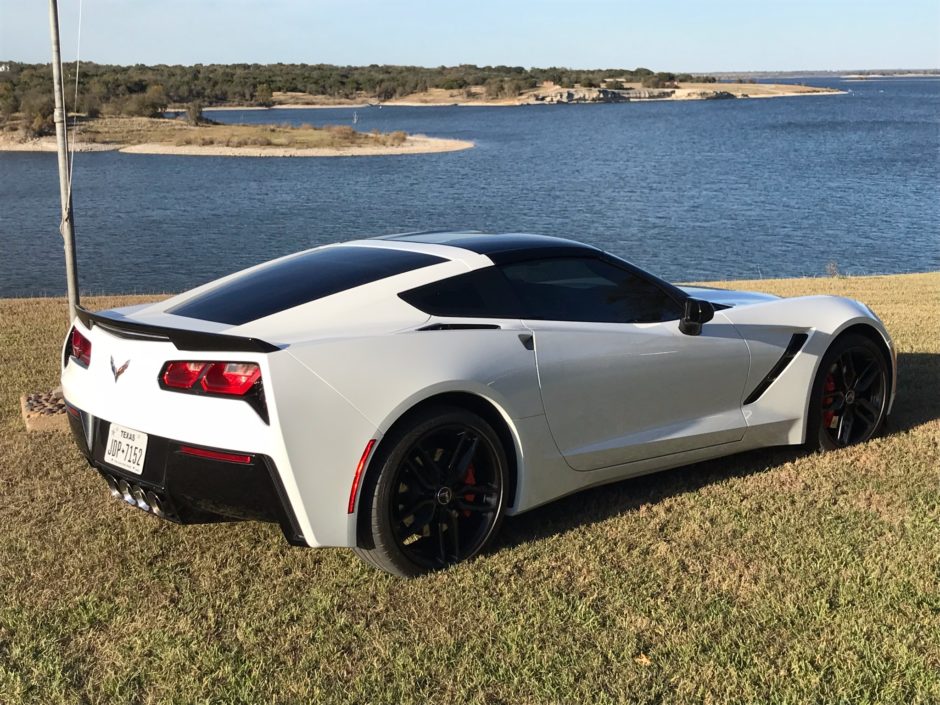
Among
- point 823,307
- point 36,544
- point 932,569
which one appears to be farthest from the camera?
point 823,307

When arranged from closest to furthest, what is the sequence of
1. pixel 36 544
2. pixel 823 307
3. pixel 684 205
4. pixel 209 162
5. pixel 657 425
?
pixel 36 544, pixel 657 425, pixel 823 307, pixel 684 205, pixel 209 162

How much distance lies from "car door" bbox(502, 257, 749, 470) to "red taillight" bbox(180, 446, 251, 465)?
1334mm

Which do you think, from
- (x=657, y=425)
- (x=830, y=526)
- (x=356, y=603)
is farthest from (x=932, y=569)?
(x=356, y=603)

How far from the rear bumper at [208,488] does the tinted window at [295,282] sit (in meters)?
0.63

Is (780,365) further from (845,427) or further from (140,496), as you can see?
(140,496)

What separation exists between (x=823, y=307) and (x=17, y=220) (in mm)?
37591

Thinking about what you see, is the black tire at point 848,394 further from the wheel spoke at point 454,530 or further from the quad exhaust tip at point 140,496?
the quad exhaust tip at point 140,496

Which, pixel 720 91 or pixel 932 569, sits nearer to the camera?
pixel 932 569

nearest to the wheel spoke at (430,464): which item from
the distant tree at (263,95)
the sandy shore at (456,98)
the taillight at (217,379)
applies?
the taillight at (217,379)

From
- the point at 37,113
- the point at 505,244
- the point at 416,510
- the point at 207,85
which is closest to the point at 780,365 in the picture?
the point at 505,244

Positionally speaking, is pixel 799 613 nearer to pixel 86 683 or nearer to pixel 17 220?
pixel 86 683

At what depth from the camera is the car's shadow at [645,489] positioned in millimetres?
4660

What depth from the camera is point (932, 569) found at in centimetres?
410

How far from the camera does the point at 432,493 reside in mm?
4043
